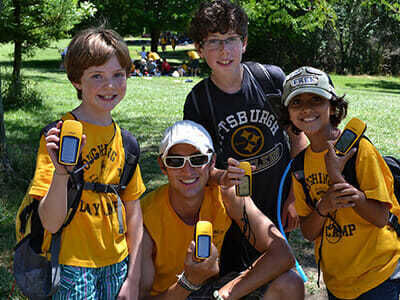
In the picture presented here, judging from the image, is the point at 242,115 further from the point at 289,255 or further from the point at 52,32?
the point at 52,32

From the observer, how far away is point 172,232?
293cm

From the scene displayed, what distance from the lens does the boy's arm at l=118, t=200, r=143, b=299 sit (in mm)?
2633

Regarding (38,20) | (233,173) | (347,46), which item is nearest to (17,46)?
(38,20)

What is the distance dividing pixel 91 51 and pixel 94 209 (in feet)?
2.72

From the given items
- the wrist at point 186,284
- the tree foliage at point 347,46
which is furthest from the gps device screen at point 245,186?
the tree foliage at point 347,46

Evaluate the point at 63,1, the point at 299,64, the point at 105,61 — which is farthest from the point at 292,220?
the point at 299,64

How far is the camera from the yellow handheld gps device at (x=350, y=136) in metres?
2.52

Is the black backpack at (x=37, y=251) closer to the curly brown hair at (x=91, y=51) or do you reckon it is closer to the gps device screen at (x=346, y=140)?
the curly brown hair at (x=91, y=51)

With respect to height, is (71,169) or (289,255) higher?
(71,169)

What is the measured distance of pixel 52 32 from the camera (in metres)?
11.0

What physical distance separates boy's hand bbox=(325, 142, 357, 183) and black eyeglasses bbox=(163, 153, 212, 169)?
2.31 feet

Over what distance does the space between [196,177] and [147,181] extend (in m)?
3.76

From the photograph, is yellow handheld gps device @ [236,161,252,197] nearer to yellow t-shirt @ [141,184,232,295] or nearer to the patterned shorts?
yellow t-shirt @ [141,184,232,295]

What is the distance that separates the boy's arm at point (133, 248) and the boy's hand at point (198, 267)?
11.2 inches
